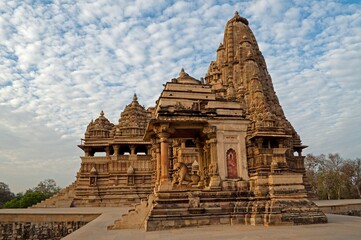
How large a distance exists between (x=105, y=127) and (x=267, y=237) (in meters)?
31.9

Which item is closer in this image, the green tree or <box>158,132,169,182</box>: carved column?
<box>158,132,169,182</box>: carved column

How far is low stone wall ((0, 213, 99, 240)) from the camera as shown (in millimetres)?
18703

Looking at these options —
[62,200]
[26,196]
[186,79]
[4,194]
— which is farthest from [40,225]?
[4,194]

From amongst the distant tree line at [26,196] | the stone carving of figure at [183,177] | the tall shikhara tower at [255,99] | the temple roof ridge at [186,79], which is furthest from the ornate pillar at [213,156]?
the distant tree line at [26,196]

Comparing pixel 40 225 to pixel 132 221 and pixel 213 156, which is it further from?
pixel 213 156

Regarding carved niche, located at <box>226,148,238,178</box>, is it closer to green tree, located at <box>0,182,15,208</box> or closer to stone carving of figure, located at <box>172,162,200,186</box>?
stone carving of figure, located at <box>172,162,200,186</box>

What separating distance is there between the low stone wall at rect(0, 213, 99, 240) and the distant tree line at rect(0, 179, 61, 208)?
79.3 feet

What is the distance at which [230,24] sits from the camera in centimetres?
5188

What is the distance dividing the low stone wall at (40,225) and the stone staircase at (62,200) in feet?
38.6

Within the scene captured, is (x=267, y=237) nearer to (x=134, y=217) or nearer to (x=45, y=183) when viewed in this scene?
(x=134, y=217)

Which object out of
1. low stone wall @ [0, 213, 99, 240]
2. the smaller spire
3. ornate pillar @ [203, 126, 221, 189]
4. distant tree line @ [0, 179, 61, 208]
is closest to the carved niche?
ornate pillar @ [203, 126, 221, 189]

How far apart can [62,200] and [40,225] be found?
1386cm

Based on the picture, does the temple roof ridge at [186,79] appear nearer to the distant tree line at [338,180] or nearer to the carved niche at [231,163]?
the carved niche at [231,163]

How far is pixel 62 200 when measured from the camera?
32.2m
